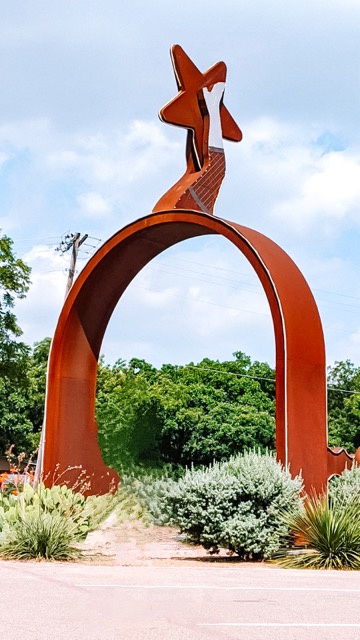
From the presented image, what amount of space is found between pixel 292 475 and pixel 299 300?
8.73 feet

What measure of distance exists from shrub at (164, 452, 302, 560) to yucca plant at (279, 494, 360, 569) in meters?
0.39

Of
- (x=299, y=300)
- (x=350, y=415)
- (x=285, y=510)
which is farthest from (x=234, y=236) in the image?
(x=350, y=415)

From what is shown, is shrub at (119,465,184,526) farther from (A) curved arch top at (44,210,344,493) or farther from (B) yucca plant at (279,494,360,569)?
(B) yucca plant at (279,494,360,569)

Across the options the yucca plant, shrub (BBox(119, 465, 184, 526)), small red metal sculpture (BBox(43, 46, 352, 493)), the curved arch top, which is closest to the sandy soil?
shrub (BBox(119, 465, 184, 526))

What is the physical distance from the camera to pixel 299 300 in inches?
520

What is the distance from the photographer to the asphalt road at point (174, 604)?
5812 millimetres

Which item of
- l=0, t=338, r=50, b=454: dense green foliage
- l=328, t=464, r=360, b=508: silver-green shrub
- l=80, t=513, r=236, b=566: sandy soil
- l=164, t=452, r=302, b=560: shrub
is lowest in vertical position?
l=80, t=513, r=236, b=566: sandy soil

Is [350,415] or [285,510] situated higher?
[350,415]

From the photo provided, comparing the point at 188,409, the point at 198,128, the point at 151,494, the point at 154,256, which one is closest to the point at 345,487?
the point at 151,494

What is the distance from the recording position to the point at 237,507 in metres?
11.3

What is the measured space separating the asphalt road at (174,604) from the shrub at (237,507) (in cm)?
128

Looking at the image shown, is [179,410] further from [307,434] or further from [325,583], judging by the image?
[325,583]

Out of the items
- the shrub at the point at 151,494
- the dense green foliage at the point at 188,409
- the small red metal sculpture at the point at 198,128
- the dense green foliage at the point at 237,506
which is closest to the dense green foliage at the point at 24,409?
the dense green foliage at the point at 188,409

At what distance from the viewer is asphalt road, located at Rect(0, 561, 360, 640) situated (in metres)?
5.81
